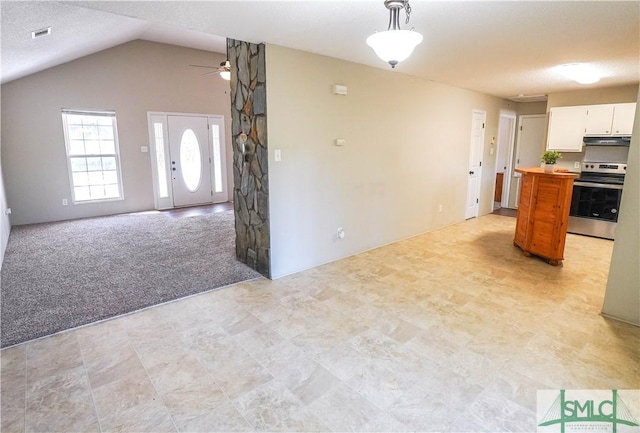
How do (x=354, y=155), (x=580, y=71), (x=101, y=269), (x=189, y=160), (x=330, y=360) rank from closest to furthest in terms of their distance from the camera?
(x=330, y=360) → (x=101, y=269) → (x=580, y=71) → (x=354, y=155) → (x=189, y=160)

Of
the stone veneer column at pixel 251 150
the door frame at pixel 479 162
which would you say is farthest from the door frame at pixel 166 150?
the door frame at pixel 479 162

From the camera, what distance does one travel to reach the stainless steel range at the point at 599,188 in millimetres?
5352

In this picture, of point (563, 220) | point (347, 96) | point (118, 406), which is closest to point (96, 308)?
point (118, 406)

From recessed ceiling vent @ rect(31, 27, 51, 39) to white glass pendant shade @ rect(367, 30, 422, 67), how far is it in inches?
134

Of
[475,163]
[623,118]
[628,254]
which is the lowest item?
[628,254]

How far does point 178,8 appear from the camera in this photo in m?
2.43

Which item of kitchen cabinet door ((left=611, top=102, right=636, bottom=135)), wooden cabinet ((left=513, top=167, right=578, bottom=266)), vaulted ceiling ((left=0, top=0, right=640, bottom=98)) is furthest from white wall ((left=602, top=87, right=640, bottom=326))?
kitchen cabinet door ((left=611, top=102, right=636, bottom=135))

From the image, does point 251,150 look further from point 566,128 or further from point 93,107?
point 566,128

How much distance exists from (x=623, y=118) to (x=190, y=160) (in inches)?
319

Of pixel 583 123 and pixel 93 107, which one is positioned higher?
pixel 93 107

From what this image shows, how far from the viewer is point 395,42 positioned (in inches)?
77.6

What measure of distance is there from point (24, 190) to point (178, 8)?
562 centimetres

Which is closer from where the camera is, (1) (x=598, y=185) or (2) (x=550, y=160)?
(2) (x=550, y=160)

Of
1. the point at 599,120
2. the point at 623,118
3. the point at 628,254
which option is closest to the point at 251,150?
the point at 628,254
